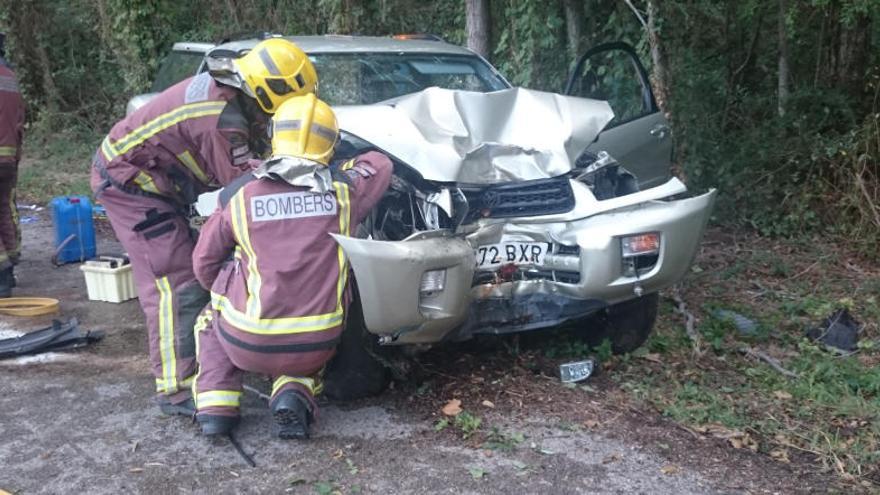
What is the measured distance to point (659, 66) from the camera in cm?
866

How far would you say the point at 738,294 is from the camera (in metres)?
6.39

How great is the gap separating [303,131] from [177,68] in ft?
11.1

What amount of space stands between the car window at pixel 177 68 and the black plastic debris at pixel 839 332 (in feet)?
14.5

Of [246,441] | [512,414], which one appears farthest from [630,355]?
[246,441]

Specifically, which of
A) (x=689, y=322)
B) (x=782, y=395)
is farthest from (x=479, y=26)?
(x=782, y=395)

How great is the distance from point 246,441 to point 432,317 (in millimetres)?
983

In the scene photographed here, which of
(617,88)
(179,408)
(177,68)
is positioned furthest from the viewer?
(177,68)

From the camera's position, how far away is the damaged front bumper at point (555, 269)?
3.91m

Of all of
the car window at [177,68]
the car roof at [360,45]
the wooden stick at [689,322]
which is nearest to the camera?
the wooden stick at [689,322]

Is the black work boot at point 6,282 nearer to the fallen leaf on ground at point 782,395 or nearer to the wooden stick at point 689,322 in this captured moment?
the wooden stick at point 689,322

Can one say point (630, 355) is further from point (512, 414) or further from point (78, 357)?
point (78, 357)

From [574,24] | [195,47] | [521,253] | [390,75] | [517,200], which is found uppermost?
[574,24]

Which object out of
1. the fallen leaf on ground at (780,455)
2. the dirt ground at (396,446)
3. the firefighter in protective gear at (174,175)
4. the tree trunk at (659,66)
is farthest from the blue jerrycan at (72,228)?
the fallen leaf on ground at (780,455)

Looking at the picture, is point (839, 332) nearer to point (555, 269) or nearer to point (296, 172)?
point (555, 269)
